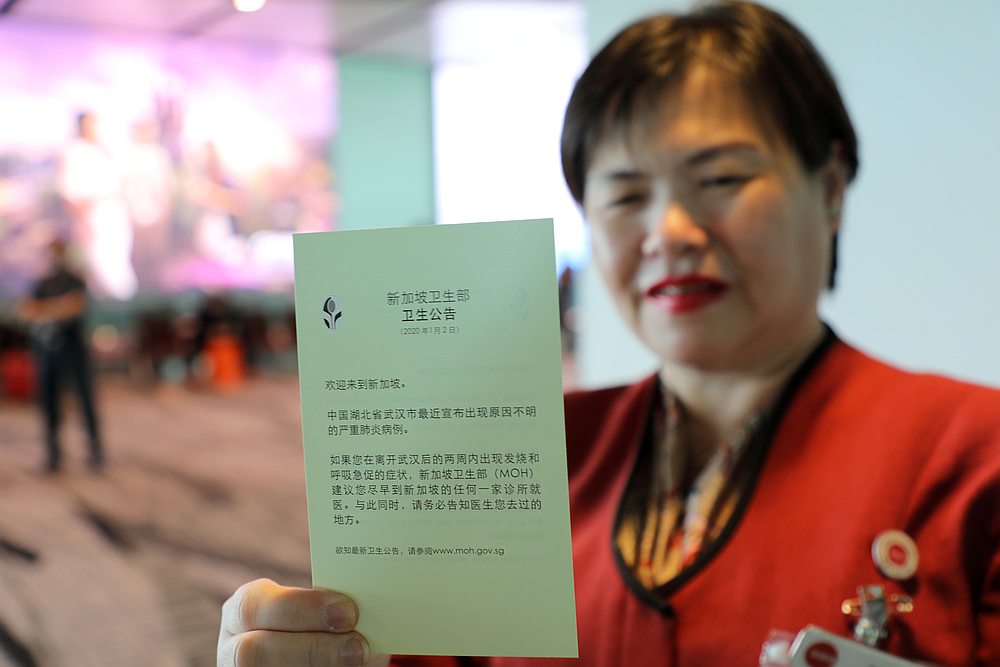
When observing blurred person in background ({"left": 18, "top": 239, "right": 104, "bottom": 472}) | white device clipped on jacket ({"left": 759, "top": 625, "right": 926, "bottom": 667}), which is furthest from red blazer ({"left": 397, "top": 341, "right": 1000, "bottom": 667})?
blurred person in background ({"left": 18, "top": 239, "right": 104, "bottom": 472})

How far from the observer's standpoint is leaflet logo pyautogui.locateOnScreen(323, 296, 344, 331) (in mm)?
750

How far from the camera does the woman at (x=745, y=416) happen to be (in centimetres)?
90

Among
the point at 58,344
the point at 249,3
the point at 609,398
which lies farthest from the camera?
the point at 58,344

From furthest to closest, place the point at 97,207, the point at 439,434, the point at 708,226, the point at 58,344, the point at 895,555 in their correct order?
1. the point at 97,207
2. the point at 58,344
3. the point at 708,226
4. the point at 895,555
5. the point at 439,434

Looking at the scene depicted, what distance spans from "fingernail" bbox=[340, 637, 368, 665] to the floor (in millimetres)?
2512

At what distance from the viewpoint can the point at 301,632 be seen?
776mm

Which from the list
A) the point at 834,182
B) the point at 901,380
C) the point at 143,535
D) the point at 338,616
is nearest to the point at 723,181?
the point at 834,182

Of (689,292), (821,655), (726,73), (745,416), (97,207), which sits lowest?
(821,655)

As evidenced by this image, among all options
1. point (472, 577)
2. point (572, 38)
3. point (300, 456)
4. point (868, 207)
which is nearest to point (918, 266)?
point (868, 207)

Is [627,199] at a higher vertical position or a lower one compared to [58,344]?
higher

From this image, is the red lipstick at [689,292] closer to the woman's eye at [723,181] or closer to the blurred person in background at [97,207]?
the woman's eye at [723,181]

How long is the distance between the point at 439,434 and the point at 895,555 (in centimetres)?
49

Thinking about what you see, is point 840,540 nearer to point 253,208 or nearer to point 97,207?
point 97,207

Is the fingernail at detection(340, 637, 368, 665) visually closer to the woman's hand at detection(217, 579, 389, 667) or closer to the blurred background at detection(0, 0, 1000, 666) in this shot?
the woman's hand at detection(217, 579, 389, 667)
